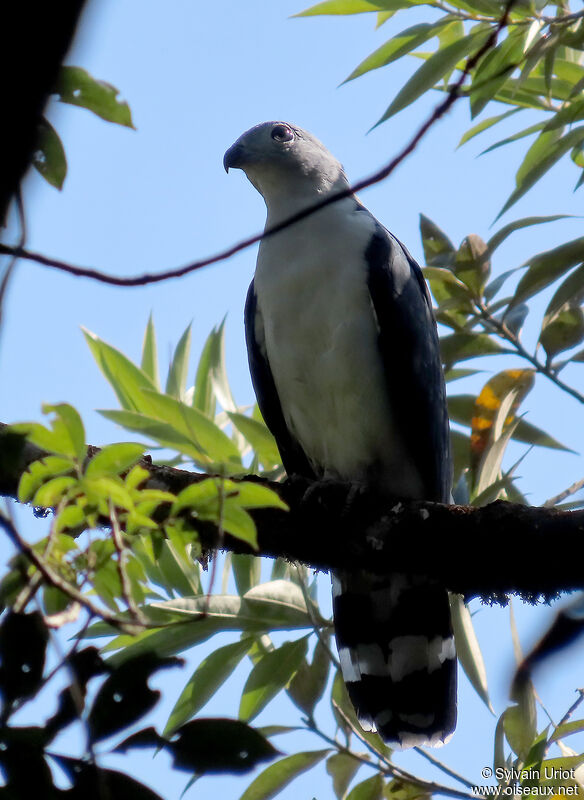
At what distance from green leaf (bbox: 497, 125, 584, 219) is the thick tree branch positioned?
1.43 m

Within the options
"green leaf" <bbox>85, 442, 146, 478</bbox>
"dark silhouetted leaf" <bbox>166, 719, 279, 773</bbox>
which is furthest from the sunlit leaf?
"dark silhouetted leaf" <bbox>166, 719, 279, 773</bbox>

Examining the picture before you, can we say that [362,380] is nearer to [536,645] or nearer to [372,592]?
[372,592]

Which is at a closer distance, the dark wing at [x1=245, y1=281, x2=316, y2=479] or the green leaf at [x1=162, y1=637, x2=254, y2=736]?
the green leaf at [x1=162, y1=637, x2=254, y2=736]

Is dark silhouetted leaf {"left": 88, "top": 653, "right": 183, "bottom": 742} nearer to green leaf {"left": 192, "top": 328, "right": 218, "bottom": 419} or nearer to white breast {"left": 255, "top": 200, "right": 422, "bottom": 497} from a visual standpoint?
white breast {"left": 255, "top": 200, "right": 422, "bottom": 497}

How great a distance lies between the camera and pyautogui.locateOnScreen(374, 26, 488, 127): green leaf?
348 centimetres

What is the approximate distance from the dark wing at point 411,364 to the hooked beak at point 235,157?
101 cm

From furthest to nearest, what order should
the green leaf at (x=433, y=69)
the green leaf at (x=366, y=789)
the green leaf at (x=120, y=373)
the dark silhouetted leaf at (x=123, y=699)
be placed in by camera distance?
the green leaf at (x=120, y=373)
the green leaf at (x=433, y=69)
the green leaf at (x=366, y=789)
the dark silhouetted leaf at (x=123, y=699)

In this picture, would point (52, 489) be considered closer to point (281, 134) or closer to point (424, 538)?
point (424, 538)

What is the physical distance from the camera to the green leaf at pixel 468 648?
12.1 feet

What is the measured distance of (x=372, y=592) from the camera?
3930 mm

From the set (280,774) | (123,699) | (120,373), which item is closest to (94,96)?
Answer: (123,699)

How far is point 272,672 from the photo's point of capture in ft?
11.6

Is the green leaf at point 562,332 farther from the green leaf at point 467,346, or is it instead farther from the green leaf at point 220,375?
the green leaf at point 220,375

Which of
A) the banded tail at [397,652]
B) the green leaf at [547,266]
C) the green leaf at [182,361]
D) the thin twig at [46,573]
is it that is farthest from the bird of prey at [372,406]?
the thin twig at [46,573]
